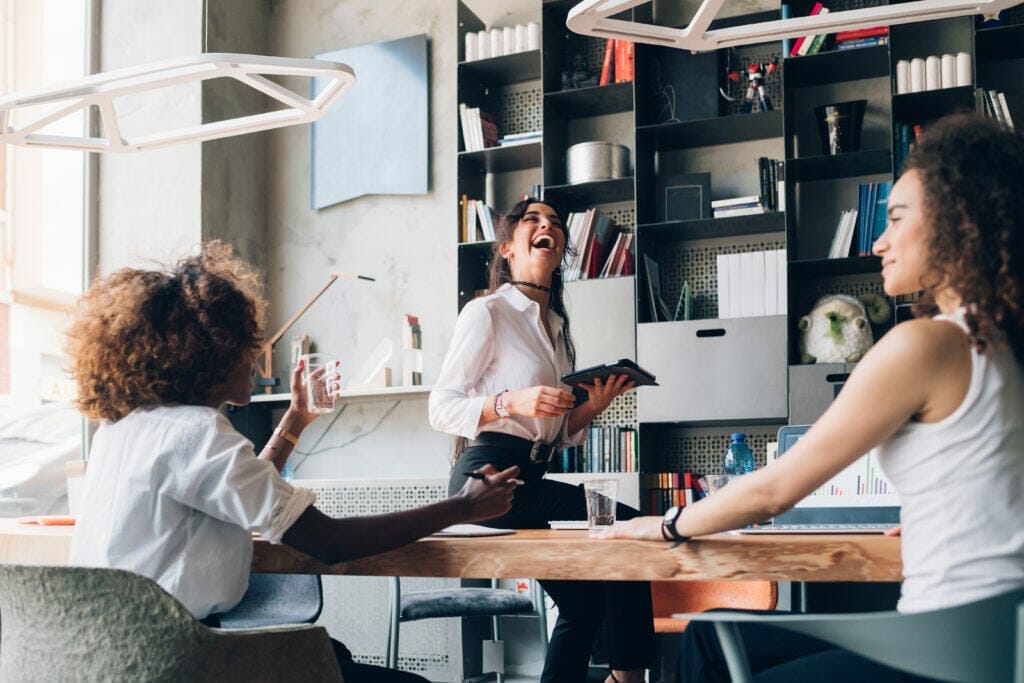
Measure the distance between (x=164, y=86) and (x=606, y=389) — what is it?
1321 millimetres

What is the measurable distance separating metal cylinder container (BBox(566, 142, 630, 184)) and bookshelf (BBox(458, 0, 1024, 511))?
0.16 ft

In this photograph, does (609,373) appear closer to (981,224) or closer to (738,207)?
(981,224)

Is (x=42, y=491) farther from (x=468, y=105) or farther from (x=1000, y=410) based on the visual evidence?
(x=1000, y=410)

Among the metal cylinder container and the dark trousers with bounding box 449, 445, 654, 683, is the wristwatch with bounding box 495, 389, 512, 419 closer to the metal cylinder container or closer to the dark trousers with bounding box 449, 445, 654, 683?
the dark trousers with bounding box 449, 445, 654, 683

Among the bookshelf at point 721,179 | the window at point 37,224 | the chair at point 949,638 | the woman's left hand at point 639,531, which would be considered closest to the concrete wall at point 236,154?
the window at point 37,224

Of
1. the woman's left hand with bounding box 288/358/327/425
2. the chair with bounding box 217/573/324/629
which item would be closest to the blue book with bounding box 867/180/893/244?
the chair with bounding box 217/573/324/629

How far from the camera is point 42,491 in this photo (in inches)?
192

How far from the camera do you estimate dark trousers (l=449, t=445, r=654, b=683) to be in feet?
7.14

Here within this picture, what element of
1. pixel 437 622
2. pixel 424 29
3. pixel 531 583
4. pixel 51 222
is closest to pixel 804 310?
pixel 531 583

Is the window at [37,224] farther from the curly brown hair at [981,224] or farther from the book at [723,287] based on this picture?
the curly brown hair at [981,224]

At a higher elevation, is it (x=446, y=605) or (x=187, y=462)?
(x=187, y=462)

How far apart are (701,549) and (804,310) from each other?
10.7 feet

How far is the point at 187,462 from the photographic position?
1547mm

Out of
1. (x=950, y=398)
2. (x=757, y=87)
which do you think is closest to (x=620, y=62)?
(x=757, y=87)
